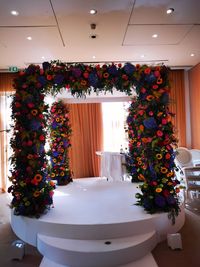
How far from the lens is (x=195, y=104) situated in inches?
247

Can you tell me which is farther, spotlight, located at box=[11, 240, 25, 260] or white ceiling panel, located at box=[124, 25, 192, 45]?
white ceiling panel, located at box=[124, 25, 192, 45]

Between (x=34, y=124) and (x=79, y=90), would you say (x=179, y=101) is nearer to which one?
(x=79, y=90)

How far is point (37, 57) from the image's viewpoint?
5.23 meters

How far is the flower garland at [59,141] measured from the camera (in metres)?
5.16

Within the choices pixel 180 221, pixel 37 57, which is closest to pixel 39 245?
pixel 180 221

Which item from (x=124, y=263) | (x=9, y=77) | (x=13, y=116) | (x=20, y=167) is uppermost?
(x=9, y=77)

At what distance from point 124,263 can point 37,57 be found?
181 inches

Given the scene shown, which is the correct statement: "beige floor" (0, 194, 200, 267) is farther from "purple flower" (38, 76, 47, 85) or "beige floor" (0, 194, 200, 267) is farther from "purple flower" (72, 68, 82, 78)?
"purple flower" (72, 68, 82, 78)

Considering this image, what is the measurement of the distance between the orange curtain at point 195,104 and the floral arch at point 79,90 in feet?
11.0

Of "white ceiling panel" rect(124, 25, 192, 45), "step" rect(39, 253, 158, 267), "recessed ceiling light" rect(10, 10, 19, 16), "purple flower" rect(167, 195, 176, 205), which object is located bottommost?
"step" rect(39, 253, 158, 267)

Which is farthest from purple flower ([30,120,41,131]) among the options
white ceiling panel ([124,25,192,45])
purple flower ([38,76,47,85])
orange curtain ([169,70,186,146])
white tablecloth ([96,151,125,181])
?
orange curtain ([169,70,186,146])

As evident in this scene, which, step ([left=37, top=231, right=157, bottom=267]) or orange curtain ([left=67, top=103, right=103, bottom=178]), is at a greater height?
orange curtain ([left=67, top=103, right=103, bottom=178])

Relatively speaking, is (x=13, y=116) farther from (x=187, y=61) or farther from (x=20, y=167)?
(x=187, y=61)

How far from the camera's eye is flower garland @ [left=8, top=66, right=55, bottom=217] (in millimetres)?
3146
